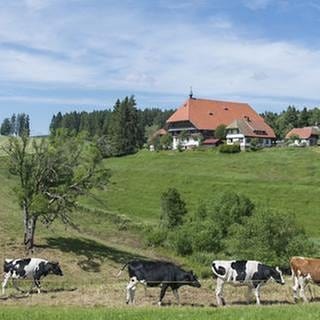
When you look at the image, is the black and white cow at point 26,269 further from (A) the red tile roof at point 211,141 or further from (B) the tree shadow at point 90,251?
(A) the red tile roof at point 211,141

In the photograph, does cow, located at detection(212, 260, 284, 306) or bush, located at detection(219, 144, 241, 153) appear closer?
cow, located at detection(212, 260, 284, 306)

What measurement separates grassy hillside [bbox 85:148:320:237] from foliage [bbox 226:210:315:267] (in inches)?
748

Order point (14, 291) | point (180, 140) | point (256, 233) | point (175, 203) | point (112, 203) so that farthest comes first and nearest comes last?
point (180, 140)
point (112, 203)
point (175, 203)
point (256, 233)
point (14, 291)

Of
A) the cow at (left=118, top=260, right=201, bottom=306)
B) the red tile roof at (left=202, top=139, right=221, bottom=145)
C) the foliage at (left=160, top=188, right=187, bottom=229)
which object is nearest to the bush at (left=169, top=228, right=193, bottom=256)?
the foliage at (left=160, top=188, right=187, bottom=229)

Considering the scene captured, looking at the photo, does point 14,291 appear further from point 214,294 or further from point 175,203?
point 175,203

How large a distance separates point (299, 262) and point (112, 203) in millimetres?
47735

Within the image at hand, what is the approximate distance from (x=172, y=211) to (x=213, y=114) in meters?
80.6

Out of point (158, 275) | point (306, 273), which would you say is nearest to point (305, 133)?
point (306, 273)

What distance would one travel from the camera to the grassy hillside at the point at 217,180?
6379 cm

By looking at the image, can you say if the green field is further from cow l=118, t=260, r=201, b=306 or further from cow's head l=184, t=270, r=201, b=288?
cow l=118, t=260, r=201, b=306

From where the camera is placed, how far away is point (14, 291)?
76.7 ft

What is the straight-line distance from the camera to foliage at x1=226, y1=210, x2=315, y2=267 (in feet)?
111

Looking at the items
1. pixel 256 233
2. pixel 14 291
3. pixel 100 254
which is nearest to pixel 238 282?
pixel 14 291

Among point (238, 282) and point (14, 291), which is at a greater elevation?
point (238, 282)
